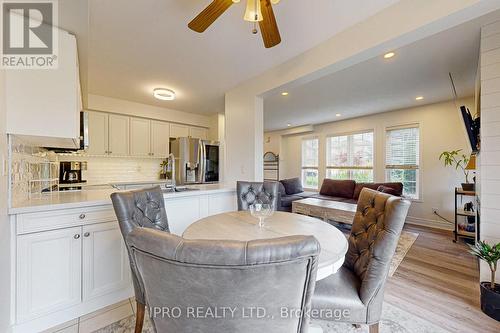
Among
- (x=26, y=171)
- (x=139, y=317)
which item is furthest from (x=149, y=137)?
(x=139, y=317)

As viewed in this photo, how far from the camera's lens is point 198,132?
203 inches

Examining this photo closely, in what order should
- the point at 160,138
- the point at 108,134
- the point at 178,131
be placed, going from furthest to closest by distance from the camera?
the point at 178,131, the point at 160,138, the point at 108,134

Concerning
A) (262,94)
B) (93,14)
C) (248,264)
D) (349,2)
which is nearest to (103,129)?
(93,14)

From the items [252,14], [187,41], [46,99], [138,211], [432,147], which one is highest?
[187,41]

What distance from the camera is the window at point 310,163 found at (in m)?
6.81

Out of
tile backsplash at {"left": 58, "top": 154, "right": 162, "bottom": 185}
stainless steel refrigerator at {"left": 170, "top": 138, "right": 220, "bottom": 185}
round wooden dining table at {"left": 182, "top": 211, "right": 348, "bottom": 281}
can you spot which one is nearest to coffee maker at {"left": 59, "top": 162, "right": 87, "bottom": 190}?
tile backsplash at {"left": 58, "top": 154, "right": 162, "bottom": 185}

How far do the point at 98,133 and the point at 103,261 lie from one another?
2906 mm

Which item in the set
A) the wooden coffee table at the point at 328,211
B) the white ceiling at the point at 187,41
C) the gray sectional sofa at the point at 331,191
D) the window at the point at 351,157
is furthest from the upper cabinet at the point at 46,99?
the window at the point at 351,157

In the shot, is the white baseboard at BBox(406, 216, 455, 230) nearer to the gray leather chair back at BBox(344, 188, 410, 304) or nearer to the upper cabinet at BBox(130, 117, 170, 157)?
the gray leather chair back at BBox(344, 188, 410, 304)

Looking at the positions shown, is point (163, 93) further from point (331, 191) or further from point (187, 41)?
point (331, 191)

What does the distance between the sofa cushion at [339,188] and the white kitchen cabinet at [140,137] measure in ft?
14.3

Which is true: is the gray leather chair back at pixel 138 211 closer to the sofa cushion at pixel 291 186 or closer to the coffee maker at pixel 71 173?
the coffee maker at pixel 71 173

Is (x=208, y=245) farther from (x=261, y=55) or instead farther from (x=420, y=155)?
(x=420, y=155)

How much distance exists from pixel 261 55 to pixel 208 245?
7.99 feet
